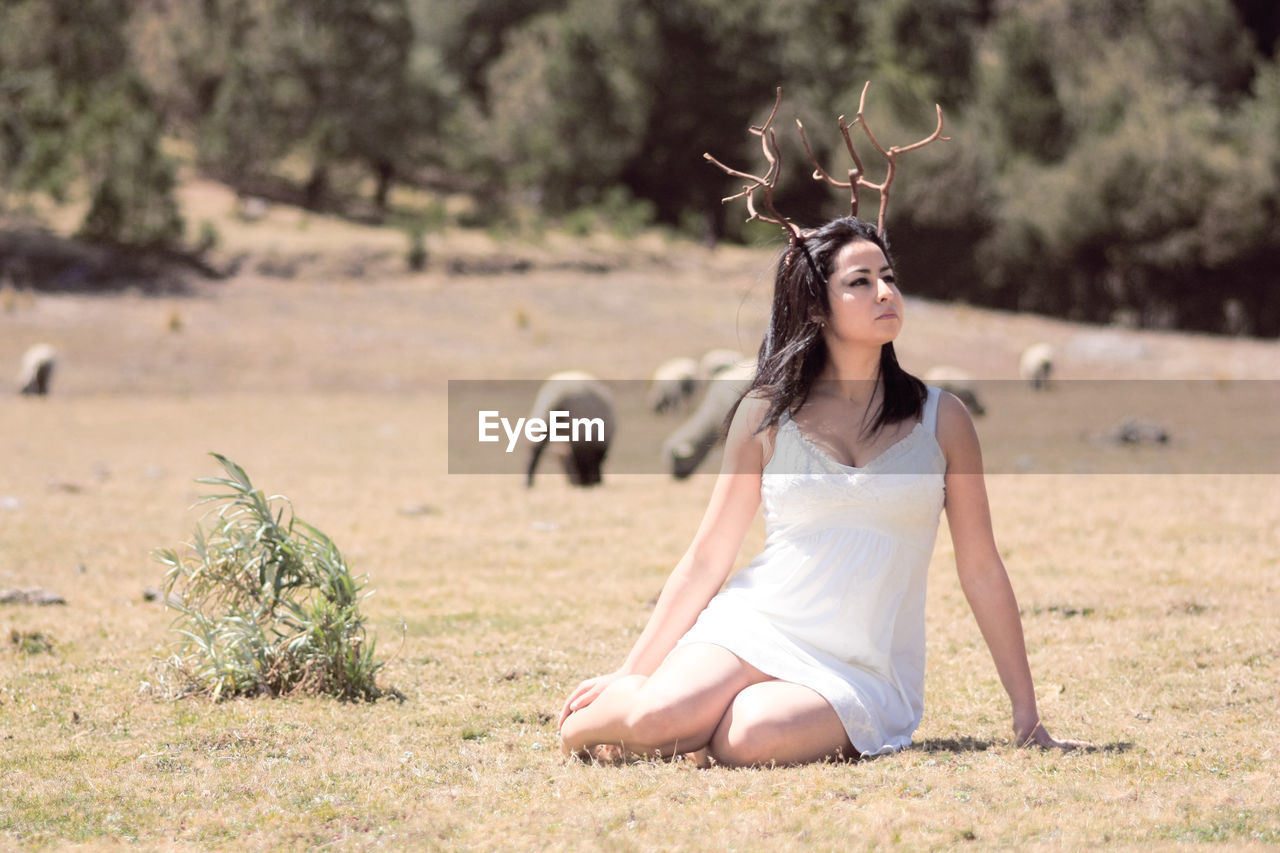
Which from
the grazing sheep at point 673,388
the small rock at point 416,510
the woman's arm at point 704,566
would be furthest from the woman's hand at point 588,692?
the grazing sheep at point 673,388

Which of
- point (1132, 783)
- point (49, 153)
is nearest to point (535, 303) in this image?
point (49, 153)

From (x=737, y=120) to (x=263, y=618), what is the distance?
46193 millimetres

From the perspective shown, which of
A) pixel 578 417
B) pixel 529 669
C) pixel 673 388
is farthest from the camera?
pixel 673 388

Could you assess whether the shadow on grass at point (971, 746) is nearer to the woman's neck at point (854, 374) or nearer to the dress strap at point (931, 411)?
the dress strap at point (931, 411)

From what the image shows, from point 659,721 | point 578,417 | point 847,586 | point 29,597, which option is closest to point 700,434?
point 578,417

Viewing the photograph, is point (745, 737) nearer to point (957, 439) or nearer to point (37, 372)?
point (957, 439)

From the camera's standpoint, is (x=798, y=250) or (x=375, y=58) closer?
(x=798, y=250)

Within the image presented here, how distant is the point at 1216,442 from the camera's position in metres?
18.4

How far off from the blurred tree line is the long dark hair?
3178 centimetres

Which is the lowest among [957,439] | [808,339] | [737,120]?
[957,439]

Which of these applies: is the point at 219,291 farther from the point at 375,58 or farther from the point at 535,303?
the point at 375,58

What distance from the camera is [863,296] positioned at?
4.45 m

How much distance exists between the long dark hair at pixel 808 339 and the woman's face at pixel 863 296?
1.6 inches

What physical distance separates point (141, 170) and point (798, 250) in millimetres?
32101
